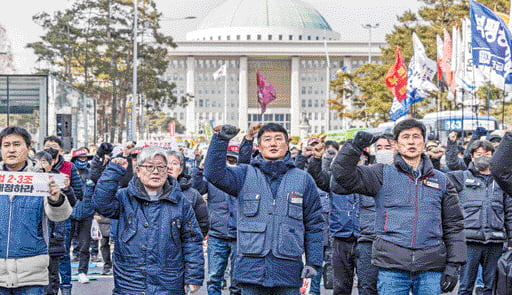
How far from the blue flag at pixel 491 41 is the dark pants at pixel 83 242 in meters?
8.07

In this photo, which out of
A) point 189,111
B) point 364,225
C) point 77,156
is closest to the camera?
point 364,225

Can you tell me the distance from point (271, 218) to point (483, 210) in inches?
125

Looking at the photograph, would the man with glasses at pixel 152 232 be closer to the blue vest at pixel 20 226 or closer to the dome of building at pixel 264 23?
the blue vest at pixel 20 226

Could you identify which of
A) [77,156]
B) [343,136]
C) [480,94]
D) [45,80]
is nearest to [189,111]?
[343,136]

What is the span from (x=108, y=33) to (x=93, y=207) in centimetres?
4292

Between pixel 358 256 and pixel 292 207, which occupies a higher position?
pixel 292 207

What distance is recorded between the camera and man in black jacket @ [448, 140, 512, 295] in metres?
7.80

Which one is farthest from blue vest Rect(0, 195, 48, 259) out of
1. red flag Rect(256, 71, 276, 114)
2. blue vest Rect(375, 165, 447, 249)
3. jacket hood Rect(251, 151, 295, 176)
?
red flag Rect(256, 71, 276, 114)

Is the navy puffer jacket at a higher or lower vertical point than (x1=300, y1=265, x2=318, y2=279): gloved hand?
higher

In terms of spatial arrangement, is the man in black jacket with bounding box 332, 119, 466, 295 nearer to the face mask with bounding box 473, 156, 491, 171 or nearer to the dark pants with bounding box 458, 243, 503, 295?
the face mask with bounding box 473, 156, 491, 171

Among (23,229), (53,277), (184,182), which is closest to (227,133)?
(23,229)

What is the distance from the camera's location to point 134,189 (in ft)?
17.5

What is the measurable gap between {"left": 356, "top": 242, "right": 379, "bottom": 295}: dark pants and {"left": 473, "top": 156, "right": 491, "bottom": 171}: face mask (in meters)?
1.36

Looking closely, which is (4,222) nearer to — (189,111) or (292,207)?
(292,207)
